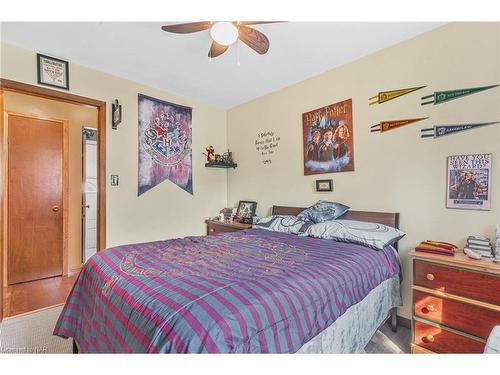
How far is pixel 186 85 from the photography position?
3.10 m

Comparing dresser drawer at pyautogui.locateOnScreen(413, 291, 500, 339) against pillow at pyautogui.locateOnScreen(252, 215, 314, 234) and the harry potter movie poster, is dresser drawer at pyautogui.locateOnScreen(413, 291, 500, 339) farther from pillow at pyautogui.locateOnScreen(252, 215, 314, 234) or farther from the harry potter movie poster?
the harry potter movie poster

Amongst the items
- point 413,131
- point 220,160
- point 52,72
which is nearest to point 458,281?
point 413,131

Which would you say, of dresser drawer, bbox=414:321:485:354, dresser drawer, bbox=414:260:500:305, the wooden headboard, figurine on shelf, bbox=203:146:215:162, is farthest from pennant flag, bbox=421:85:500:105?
figurine on shelf, bbox=203:146:215:162

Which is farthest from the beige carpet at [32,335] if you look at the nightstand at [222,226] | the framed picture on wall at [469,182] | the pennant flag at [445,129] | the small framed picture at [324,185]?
the pennant flag at [445,129]

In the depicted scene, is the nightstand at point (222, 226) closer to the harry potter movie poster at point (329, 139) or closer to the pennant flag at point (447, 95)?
the harry potter movie poster at point (329, 139)

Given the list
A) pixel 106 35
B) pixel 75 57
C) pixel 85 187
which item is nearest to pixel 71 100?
pixel 75 57

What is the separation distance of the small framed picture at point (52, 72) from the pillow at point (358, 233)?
2.78 meters

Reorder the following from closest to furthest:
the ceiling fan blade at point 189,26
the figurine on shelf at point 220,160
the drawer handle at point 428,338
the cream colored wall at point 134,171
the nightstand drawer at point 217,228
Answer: the drawer handle at point 428,338 < the ceiling fan blade at point 189,26 < the cream colored wall at point 134,171 < the nightstand drawer at point 217,228 < the figurine on shelf at point 220,160

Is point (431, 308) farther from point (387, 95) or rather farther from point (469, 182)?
point (387, 95)

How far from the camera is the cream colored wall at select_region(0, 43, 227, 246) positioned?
8.30 feet

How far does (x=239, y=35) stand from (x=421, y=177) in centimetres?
185

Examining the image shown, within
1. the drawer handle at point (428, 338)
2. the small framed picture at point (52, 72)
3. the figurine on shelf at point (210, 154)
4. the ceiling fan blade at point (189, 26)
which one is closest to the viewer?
the drawer handle at point (428, 338)

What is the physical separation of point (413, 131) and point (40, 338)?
3.51 metres

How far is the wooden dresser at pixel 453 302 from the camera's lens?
1421 mm
